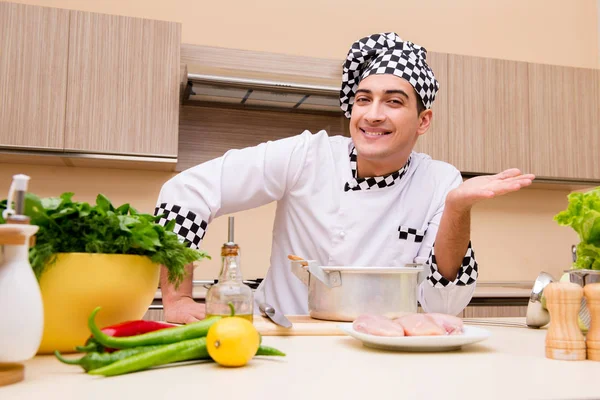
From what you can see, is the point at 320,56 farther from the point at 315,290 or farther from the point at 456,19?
the point at 315,290

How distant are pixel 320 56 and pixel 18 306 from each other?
2862mm

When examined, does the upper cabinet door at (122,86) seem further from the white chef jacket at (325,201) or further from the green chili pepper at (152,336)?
the green chili pepper at (152,336)

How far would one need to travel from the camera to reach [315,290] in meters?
1.18

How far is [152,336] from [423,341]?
0.38m

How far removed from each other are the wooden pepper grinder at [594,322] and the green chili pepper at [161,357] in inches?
21.6

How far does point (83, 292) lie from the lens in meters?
0.78

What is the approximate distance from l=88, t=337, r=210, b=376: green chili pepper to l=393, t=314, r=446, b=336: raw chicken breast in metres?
0.30

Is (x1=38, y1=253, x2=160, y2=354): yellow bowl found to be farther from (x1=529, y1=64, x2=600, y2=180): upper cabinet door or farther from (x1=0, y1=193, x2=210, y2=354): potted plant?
(x1=529, y1=64, x2=600, y2=180): upper cabinet door

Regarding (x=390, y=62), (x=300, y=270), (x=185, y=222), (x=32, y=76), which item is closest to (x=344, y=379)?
(x=300, y=270)

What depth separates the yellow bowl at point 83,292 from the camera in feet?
2.52

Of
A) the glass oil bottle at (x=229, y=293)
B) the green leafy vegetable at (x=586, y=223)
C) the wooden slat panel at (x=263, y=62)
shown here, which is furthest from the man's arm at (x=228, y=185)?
the wooden slat panel at (x=263, y=62)

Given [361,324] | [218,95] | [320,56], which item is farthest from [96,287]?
[320,56]

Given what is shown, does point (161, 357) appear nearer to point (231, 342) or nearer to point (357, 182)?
point (231, 342)

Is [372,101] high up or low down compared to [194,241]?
up
